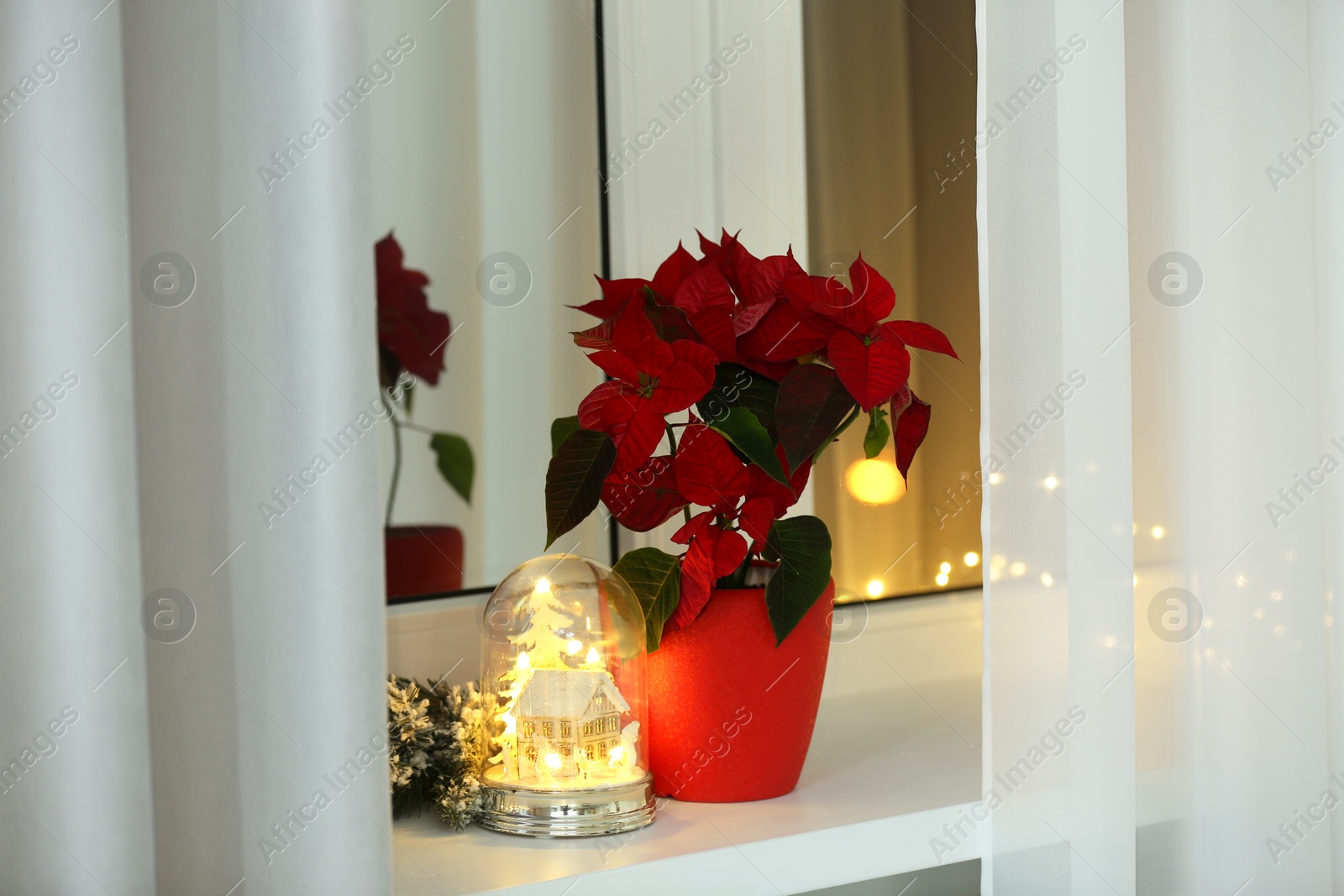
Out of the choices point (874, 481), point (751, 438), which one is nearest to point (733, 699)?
point (751, 438)

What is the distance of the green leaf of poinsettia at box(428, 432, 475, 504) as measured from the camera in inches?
45.1

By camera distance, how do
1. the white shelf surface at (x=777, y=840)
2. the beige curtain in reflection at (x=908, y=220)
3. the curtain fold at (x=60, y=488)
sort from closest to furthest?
1. the curtain fold at (x=60, y=488)
2. the white shelf surface at (x=777, y=840)
3. the beige curtain in reflection at (x=908, y=220)

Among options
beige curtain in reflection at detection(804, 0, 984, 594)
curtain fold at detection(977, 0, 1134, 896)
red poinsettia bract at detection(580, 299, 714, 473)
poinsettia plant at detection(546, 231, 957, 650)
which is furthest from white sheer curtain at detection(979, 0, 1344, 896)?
beige curtain in reflection at detection(804, 0, 984, 594)

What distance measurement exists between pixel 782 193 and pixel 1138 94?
1.56 feet

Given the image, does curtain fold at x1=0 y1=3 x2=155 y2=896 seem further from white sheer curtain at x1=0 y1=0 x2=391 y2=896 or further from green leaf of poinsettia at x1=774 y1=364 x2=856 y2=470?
green leaf of poinsettia at x1=774 y1=364 x2=856 y2=470

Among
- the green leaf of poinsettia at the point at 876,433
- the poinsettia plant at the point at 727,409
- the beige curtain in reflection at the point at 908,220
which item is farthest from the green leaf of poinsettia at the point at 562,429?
the beige curtain in reflection at the point at 908,220

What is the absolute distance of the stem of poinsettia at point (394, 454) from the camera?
111 centimetres

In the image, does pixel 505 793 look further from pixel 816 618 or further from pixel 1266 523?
pixel 1266 523

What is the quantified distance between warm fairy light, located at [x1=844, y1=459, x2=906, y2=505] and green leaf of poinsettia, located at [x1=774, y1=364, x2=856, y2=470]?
503 mm

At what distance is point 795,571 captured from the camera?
0.86 meters

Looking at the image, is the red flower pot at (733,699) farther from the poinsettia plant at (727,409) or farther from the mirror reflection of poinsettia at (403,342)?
the mirror reflection of poinsettia at (403,342)

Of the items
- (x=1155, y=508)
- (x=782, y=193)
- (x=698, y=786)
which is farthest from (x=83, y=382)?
(x=782, y=193)

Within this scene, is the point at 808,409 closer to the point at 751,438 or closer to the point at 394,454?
the point at 751,438

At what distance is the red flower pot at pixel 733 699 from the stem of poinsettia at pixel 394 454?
1.17ft
